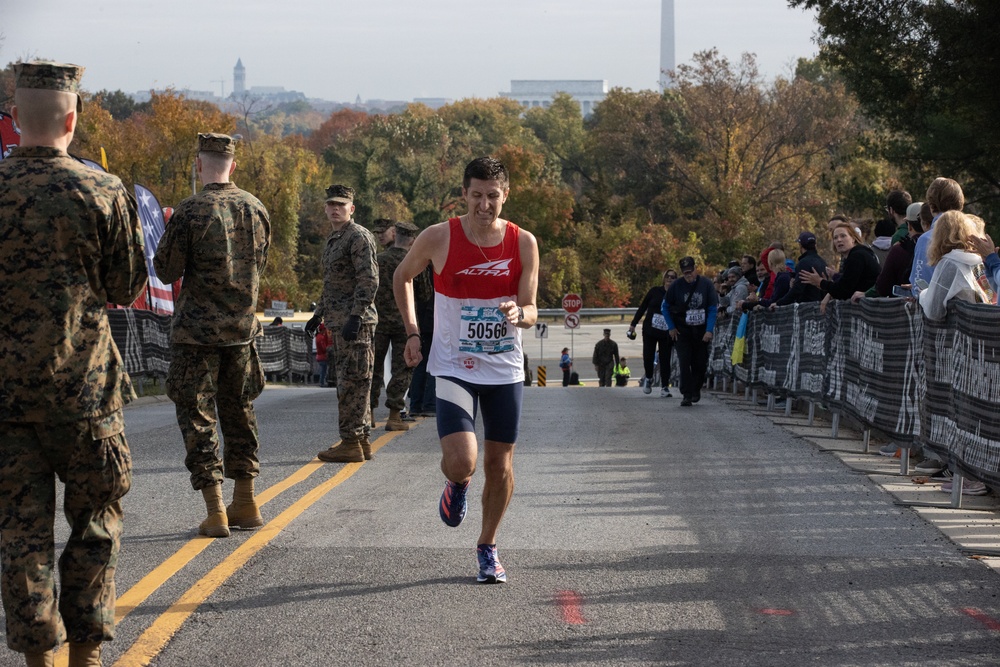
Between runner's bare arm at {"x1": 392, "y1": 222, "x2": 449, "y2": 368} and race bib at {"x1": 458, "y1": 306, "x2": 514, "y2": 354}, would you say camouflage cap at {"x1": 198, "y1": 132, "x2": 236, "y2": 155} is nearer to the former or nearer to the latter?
runner's bare arm at {"x1": 392, "y1": 222, "x2": 449, "y2": 368}

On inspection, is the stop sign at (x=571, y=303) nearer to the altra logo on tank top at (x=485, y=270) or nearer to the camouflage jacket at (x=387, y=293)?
the camouflage jacket at (x=387, y=293)

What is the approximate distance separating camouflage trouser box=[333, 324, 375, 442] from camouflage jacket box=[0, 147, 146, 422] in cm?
610

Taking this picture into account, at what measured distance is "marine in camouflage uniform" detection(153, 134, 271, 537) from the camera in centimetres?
742

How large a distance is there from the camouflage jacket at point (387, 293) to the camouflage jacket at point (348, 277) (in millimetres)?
2834

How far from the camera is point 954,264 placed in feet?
29.2

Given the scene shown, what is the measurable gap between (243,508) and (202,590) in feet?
5.20

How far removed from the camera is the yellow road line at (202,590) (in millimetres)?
5254

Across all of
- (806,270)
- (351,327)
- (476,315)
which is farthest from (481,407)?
(806,270)

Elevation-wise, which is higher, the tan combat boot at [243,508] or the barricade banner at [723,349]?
the tan combat boot at [243,508]

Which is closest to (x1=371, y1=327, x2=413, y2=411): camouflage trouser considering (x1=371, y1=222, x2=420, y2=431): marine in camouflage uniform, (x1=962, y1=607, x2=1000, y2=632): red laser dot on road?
(x1=371, y1=222, x2=420, y2=431): marine in camouflage uniform

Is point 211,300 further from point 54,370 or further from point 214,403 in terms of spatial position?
point 54,370

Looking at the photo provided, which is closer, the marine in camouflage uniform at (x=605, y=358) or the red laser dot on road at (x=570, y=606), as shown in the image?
the red laser dot on road at (x=570, y=606)

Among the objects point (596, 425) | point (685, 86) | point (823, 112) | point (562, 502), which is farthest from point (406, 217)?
point (562, 502)

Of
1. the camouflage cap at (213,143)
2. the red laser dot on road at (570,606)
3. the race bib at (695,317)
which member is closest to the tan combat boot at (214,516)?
the camouflage cap at (213,143)
